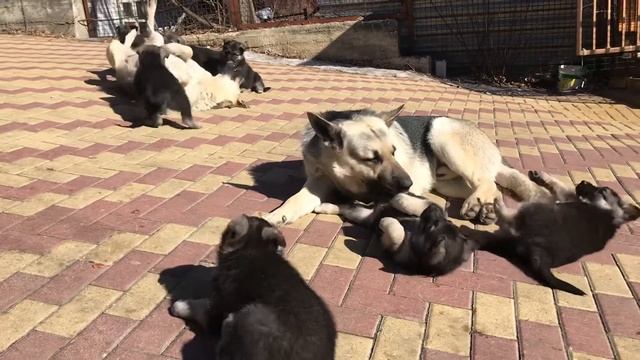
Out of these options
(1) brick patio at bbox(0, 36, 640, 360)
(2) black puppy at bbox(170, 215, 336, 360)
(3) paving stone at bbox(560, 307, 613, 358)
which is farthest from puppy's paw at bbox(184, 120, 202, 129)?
(3) paving stone at bbox(560, 307, 613, 358)

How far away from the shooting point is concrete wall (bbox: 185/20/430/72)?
461 inches

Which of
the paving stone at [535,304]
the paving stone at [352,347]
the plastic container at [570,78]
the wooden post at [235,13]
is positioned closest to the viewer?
the paving stone at [352,347]

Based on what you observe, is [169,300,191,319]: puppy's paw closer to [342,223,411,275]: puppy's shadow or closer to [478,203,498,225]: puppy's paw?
[342,223,411,275]: puppy's shadow

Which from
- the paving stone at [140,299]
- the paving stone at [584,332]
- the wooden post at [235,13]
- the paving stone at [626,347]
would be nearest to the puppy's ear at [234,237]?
the paving stone at [140,299]

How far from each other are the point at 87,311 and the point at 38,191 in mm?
1630

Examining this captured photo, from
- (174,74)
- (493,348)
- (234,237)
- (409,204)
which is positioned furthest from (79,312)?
(174,74)

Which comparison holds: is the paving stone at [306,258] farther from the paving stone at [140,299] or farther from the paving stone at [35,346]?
the paving stone at [35,346]

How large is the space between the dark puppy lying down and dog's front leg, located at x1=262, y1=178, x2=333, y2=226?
1.71 ft

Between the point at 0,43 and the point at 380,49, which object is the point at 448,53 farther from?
the point at 0,43

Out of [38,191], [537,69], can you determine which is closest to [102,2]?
[537,69]

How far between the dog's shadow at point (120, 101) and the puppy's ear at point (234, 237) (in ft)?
11.7

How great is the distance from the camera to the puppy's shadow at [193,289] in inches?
90.0

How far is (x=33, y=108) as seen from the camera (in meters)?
5.86

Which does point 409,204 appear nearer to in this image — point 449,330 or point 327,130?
point 327,130
